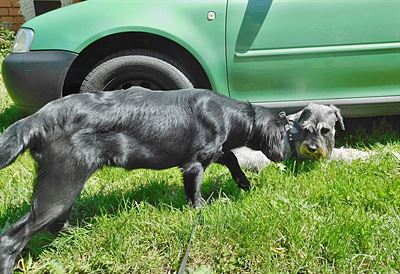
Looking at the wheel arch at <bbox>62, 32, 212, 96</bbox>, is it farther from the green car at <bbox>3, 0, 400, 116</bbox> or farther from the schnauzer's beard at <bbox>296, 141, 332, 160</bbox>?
the schnauzer's beard at <bbox>296, 141, 332, 160</bbox>

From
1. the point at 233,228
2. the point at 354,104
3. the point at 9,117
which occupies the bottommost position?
the point at 9,117

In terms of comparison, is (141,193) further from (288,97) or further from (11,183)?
(288,97)

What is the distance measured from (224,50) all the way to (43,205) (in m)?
2.19

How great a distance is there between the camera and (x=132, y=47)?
4.24 metres

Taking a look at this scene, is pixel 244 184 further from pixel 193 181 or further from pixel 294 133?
pixel 294 133

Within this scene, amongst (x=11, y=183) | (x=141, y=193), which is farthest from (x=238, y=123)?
(x=11, y=183)

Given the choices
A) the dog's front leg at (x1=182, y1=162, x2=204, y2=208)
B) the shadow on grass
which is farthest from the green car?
the dog's front leg at (x1=182, y1=162, x2=204, y2=208)

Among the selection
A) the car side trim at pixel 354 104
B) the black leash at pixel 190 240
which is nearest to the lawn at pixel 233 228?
the black leash at pixel 190 240

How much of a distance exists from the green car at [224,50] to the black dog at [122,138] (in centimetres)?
92

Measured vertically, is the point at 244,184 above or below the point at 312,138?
below

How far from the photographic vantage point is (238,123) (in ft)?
10.6

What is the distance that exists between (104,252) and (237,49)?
2.15 m

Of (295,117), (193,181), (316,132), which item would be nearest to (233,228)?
(193,181)

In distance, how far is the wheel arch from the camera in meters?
4.18
